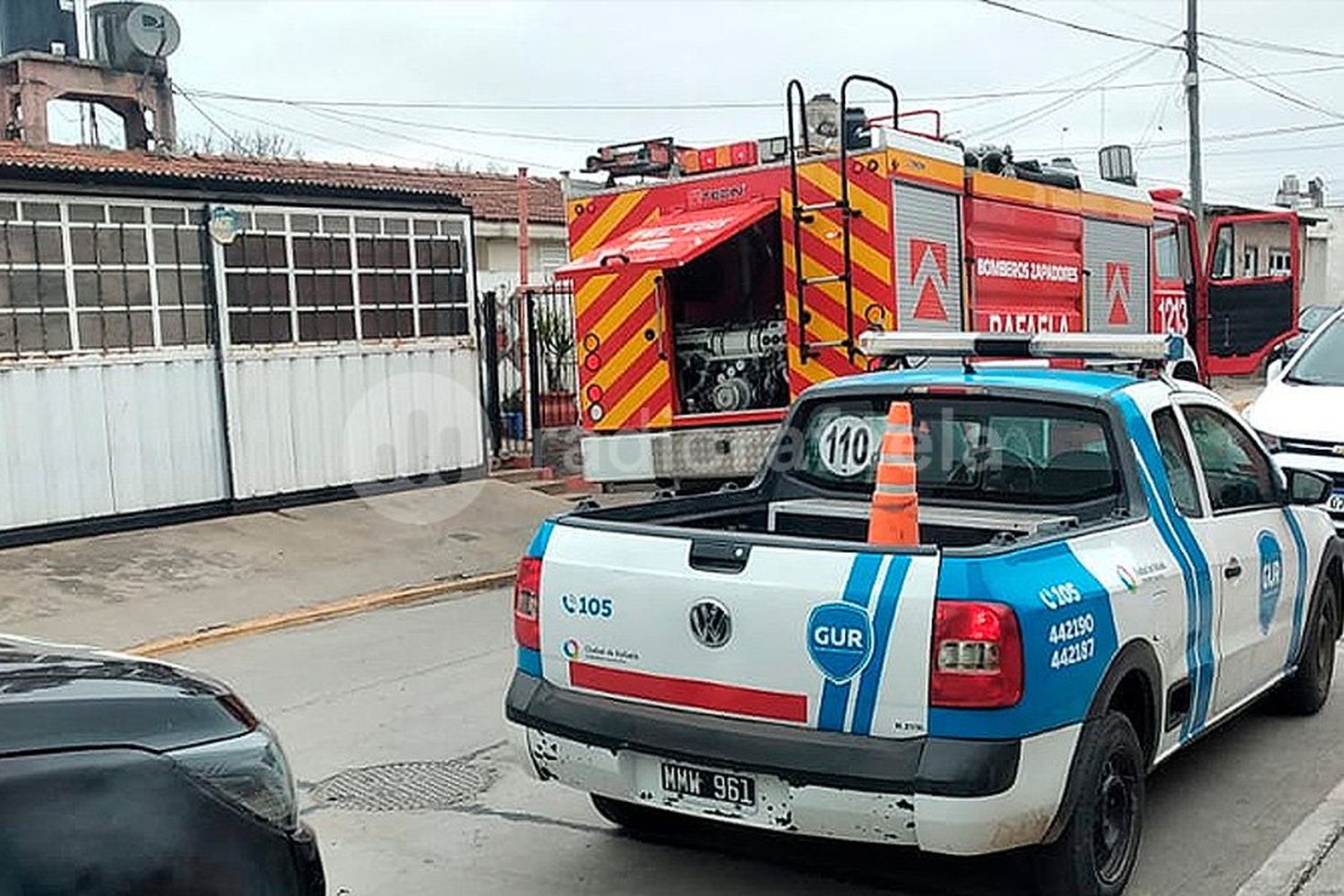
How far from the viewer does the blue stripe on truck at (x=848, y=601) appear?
154 inches

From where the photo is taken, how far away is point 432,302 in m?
13.9

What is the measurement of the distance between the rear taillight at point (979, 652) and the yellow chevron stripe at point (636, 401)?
22.0 feet

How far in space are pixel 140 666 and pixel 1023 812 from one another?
235cm

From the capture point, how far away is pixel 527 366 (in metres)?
15.4

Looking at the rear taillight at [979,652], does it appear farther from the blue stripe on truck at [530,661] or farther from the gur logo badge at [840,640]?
the blue stripe on truck at [530,661]

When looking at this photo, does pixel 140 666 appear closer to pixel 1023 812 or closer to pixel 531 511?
pixel 1023 812

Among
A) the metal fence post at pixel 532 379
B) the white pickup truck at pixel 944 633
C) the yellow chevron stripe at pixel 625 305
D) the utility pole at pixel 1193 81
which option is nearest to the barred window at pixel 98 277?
the yellow chevron stripe at pixel 625 305

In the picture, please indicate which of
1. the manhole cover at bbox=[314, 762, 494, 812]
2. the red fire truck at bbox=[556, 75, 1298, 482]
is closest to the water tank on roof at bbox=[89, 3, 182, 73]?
the red fire truck at bbox=[556, 75, 1298, 482]

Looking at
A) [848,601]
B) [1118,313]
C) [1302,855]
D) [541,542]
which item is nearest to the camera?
[848,601]

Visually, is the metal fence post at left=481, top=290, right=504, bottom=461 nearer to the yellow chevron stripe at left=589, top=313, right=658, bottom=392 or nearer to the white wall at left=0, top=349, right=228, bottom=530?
the white wall at left=0, top=349, right=228, bottom=530

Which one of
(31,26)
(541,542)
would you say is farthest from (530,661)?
(31,26)

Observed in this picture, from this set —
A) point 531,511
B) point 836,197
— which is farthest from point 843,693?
point 531,511

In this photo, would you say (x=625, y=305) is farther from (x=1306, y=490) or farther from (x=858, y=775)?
(x=858, y=775)

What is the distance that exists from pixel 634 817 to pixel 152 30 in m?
18.7
